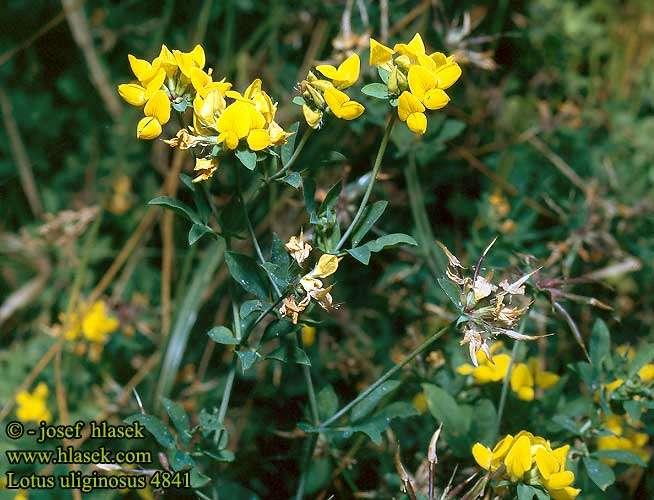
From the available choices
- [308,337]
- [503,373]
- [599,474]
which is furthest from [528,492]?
[308,337]

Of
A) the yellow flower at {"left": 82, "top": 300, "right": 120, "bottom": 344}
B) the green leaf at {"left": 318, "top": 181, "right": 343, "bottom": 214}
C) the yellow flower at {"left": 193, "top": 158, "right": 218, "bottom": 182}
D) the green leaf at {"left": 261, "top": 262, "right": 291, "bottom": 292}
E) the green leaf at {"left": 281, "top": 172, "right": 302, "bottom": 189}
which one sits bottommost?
the yellow flower at {"left": 82, "top": 300, "right": 120, "bottom": 344}

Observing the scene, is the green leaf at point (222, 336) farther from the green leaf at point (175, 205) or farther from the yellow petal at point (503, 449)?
the yellow petal at point (503, 449)

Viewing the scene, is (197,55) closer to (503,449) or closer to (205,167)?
(205,167)

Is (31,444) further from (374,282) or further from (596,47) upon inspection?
(596,47)

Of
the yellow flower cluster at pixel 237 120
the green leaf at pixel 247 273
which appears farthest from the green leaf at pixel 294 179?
the green leaf at pixel 247 273

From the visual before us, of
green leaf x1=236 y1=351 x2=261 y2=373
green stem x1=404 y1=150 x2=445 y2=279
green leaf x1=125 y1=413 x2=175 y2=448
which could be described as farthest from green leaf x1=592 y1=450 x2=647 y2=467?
green leaf x1=125 y1=413 x2=175 y2=448

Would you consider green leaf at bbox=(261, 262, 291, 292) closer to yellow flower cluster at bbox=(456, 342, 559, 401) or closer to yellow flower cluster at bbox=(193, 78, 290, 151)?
yellow flower cluster at bbox=(193, 78, 290, 151)

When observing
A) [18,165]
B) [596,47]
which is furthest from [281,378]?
[596,47]
